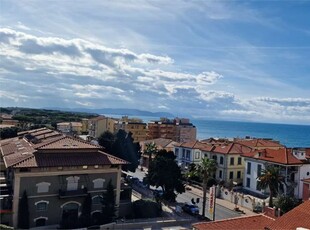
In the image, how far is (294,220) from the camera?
76.0 feet

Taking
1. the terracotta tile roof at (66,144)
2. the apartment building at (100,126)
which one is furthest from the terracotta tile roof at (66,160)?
the apartment building at (100,126)

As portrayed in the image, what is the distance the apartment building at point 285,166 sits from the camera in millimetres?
54719

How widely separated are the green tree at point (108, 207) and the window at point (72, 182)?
3599mm

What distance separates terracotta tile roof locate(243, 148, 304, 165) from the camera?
182 feet

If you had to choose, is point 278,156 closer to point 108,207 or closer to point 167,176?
point 167,176

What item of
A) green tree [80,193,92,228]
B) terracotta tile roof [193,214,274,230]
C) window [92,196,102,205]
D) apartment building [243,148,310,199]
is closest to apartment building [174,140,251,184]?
apartment building [243,148,310,199]

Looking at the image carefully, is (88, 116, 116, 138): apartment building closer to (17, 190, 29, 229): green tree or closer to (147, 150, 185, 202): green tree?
(147, 150, 185, 202): green tree

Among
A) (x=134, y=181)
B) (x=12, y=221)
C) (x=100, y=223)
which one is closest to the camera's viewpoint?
(x=12, y=221)

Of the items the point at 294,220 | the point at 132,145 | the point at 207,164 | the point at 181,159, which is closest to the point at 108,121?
the point at 181,159

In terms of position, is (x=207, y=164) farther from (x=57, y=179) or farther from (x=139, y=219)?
(x=57, y=179)

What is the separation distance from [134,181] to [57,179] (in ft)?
77.0

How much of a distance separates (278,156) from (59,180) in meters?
35.0

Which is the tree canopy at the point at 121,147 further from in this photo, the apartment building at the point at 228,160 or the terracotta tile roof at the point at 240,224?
the terracotta tile roof at the point at 240,224

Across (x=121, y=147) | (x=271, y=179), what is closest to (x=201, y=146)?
(x=121, y=147)
